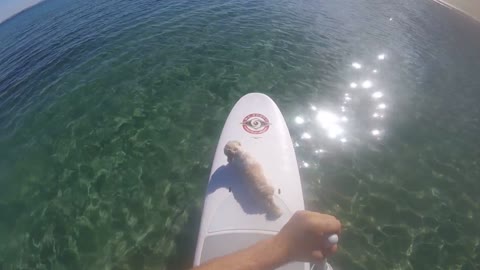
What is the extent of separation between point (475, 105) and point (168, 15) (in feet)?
72.6

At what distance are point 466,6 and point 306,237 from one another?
97.9ft

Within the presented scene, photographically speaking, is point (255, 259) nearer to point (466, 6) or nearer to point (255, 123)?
point (255, 123)

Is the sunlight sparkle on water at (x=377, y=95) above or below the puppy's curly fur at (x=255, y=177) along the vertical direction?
below

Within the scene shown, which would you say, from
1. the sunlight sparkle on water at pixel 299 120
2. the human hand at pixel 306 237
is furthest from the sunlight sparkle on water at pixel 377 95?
the human hand at pixel 306 237

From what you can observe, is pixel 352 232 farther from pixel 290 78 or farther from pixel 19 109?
pixel 19 109

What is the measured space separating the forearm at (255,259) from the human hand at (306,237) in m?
0.06

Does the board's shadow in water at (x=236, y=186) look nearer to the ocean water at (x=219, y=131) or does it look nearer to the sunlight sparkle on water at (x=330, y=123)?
the ocean water at (x=219, y=131)

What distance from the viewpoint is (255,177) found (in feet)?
24.6

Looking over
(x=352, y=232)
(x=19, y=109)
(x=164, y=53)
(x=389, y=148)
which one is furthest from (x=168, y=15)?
(x=352, y=232)

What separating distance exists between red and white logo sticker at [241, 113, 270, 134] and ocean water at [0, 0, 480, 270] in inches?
83.8

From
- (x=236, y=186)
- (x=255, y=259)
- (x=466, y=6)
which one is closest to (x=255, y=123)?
(x=236, y=186)

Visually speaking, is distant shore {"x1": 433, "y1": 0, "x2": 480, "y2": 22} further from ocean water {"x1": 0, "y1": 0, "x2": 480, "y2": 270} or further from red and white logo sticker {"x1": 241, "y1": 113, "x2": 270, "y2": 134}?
red and white logo sticker {"x1": 241, "y1": 113, "x2": 270, "y2": 134}

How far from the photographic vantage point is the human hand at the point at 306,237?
329 centimetres

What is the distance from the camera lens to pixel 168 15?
2347 cm
